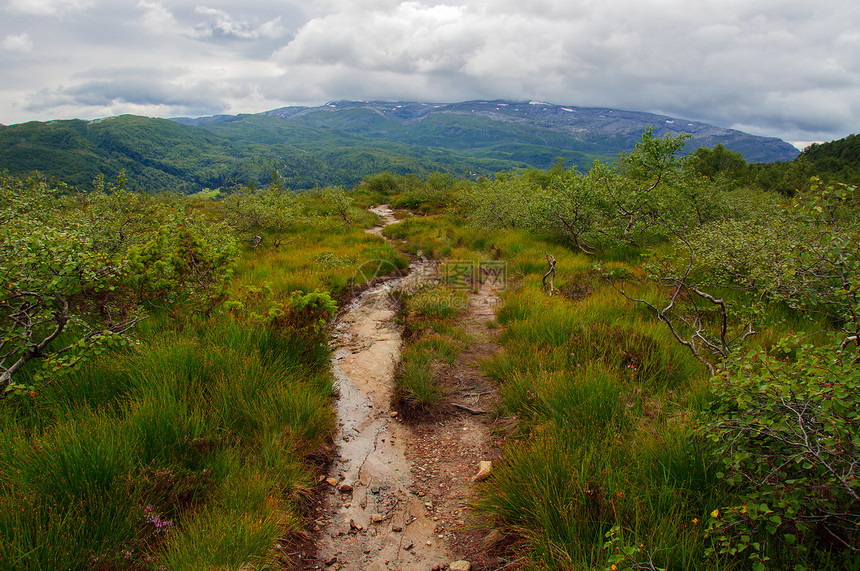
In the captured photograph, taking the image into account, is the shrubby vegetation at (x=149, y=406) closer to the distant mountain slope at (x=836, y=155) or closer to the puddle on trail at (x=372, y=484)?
the puddle on trail at (x=372, y=484)

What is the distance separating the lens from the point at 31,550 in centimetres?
221

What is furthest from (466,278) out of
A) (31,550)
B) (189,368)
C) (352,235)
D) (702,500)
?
(31,550)

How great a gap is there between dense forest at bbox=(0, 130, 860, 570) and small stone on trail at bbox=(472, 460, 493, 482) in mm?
484

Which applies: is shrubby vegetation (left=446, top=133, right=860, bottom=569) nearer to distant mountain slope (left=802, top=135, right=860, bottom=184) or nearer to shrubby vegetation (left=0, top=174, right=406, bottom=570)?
shrubby vegetation (left=0, top=174, right=406, bottom=570)

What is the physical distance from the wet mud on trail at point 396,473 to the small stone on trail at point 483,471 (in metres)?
0.11

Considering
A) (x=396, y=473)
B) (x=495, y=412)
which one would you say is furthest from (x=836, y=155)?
(x=396, y=473)

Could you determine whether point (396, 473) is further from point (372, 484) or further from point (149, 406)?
point (149, 406)

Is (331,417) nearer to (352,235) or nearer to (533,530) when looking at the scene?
(533,530)

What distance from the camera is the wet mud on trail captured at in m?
3.45

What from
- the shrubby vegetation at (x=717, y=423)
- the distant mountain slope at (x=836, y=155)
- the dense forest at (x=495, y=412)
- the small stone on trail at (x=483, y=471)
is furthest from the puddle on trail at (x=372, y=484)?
the distant mountain slope at (x=836, y=155)

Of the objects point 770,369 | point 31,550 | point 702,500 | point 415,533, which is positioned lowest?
point 415,533

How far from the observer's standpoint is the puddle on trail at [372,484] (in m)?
3.44

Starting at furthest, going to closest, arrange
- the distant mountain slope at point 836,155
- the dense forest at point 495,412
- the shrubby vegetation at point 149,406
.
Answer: the distant mountain slope at point 836,155 < the shrubby vegetation at point 149,406 < the dense forest at point 495,412

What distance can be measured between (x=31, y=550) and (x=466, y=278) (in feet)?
35.4
